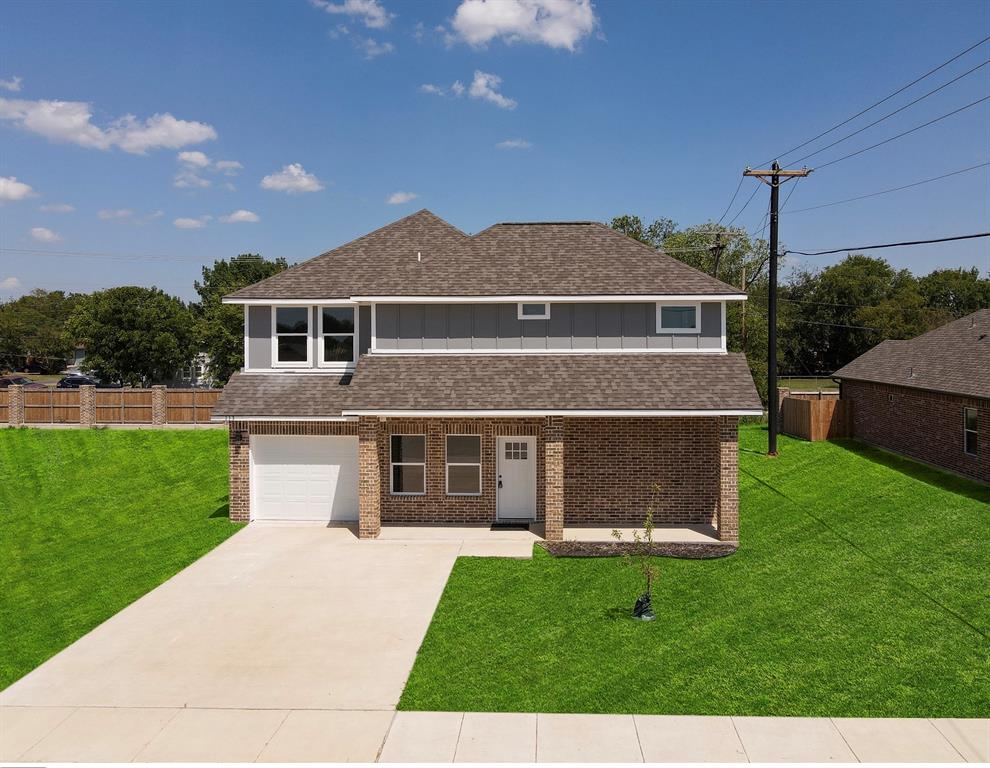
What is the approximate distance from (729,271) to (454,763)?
49180mm

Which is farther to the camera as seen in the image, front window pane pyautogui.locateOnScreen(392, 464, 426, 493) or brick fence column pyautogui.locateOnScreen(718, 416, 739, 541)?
front window pane pyautogui.locateOnScreen(392, 464, 426, 493)

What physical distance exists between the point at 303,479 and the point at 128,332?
3660 cm

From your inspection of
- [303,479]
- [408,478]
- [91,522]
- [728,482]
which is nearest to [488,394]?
[408,478]

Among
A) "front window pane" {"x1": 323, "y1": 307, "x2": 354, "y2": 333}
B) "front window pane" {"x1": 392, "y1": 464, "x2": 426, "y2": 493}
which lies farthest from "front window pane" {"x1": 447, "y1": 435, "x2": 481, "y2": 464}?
"front window pane" {"x1": 323, "y1": 307, "x2": 354, "y2": 333}

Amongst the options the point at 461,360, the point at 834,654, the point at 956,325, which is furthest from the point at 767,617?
the point at 956,325

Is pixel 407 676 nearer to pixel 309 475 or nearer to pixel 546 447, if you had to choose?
pixel 546 447

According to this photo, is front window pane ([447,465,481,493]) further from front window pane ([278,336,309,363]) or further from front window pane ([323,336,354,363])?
front window pane ([278,336,309,363])

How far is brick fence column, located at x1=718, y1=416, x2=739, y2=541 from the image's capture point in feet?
48.2

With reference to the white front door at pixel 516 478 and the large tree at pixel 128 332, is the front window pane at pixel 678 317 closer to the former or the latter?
the white front door at pixel 516 478

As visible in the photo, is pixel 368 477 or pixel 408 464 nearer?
pixel 368 477

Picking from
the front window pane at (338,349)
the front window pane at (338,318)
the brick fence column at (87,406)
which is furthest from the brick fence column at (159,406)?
the front window pane at (338,318)

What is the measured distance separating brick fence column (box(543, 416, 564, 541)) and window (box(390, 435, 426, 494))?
3402 millimetres

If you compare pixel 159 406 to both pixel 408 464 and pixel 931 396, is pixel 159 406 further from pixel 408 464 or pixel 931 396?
pixel 931 396

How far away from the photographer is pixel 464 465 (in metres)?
16.5
